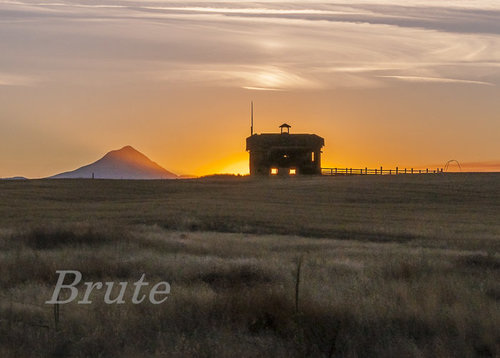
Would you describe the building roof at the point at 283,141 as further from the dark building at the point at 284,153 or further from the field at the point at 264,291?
the field at the point at 264,291

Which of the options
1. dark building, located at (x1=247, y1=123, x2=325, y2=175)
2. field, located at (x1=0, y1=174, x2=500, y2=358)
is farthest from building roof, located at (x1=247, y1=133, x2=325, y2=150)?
field, located at (x1=0, y1=174, x2=500, y2=358)

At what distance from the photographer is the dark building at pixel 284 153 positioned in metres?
96.0

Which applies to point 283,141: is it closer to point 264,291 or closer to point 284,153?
point 284,153

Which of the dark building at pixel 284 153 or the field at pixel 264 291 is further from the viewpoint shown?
the dark building at pixel 284 153

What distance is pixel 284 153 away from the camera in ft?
316

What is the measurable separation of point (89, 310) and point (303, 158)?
8560 centimetres

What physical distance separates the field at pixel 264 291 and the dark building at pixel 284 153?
59736 millimetres

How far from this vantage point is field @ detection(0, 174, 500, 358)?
400 inches

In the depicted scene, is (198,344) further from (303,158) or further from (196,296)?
(303,158)

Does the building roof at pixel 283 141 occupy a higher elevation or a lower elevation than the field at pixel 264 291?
higher

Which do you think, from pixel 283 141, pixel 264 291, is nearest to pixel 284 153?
pixel 283 141

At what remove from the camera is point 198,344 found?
992cm

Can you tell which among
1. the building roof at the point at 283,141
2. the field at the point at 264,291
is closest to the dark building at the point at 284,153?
the building roof at the point at 283,141

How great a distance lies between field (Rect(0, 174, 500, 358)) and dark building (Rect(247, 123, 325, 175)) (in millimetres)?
59736
